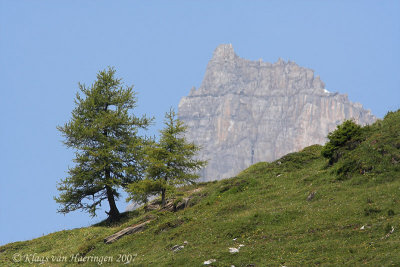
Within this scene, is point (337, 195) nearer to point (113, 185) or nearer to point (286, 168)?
point (286, 168)

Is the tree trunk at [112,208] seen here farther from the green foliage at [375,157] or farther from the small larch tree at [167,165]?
the green foliage at [375,157]

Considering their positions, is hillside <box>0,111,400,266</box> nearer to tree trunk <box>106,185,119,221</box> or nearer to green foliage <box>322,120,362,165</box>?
green foliage <box>322,120,362,165</box>

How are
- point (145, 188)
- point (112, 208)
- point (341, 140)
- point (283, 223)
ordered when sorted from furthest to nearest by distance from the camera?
point (112, 208) < point (145, 188) < point (341, 140) < point (283, 223)

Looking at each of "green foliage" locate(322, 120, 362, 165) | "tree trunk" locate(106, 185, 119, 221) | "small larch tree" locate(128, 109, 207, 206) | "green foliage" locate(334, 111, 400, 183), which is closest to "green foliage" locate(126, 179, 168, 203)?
"small larch tree" locate(128, 109, 207, 206)

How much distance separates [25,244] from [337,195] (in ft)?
85.9

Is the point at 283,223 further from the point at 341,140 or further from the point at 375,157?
the point at 341,140

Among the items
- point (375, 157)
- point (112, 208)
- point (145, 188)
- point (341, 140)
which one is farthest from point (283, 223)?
point (112, 208)

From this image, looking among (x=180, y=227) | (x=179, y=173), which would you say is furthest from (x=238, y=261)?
(x=179, y=173)

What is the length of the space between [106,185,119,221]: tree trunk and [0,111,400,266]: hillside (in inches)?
112

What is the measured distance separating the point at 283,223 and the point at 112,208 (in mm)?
22903

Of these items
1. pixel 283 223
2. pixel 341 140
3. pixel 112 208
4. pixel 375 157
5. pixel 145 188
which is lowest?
pixel 283 223

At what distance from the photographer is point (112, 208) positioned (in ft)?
158

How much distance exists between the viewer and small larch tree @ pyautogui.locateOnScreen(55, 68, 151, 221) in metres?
47.0

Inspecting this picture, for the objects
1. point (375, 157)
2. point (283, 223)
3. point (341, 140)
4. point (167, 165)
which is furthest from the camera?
point (167, 165)
